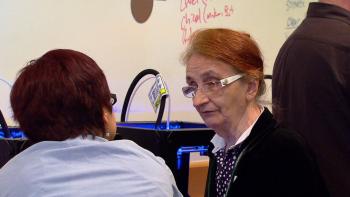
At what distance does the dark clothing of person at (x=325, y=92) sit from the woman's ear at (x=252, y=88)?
111 millimetres

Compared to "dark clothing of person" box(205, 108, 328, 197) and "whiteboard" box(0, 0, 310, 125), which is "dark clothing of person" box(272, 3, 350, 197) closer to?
"dark clothing of person" box(205, 108, 328, 197)

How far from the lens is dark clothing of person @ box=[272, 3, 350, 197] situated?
1308mm

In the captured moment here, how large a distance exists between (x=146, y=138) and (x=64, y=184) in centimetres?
75

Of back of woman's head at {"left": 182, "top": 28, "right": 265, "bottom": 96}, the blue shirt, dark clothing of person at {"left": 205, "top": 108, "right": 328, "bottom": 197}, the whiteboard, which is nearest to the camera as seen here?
the blue shirt

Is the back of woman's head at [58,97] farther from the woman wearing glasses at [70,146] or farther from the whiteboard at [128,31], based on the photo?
the whiteboard at [128,31]

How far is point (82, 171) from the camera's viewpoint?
96 centimetres

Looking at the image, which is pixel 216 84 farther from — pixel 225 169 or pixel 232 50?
pixel 225 169

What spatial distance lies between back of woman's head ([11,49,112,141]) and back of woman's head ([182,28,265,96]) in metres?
0.32

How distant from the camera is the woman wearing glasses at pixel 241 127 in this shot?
1.13 metres

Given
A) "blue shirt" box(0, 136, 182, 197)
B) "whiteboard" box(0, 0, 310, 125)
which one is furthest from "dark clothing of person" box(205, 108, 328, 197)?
"whiteboard" box(0, 0, 310, 125)

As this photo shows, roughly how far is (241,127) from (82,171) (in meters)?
0.47

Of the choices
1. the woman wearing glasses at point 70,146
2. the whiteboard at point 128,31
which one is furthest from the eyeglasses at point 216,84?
the whiteboard at point 128,31

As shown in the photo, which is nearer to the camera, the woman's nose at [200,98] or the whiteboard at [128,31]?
the woman's nose at [200,98]

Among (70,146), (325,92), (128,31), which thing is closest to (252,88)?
(325,92)
